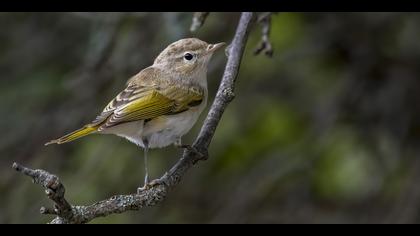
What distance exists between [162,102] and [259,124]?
238 centimetres

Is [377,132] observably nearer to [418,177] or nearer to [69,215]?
[418,177]

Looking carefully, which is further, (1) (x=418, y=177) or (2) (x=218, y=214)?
(2) (x=218, y=214)

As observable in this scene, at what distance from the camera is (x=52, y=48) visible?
6.57 metres

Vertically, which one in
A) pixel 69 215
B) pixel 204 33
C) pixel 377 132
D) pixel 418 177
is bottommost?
pixel 69 215

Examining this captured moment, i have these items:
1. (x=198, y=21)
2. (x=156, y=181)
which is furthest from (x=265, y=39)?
(x=156, y=181)

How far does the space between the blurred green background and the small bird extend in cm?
91

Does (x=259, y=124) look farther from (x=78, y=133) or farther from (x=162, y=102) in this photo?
(x=78, y=133)

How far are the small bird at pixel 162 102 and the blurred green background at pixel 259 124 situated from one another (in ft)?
3.00

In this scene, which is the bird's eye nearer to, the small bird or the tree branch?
the small bird

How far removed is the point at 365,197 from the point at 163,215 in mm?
1893

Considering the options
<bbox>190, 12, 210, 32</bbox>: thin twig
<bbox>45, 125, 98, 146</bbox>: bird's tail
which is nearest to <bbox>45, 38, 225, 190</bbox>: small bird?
<bbox>45, 125, 98, 146</bbox>: bird's tail

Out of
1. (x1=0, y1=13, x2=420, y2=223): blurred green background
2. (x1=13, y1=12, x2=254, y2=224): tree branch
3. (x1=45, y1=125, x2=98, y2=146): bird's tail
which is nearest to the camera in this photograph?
(x1=13, y1=12, x2=254, y2=224): tree branch

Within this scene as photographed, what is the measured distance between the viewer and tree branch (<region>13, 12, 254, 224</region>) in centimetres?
256
